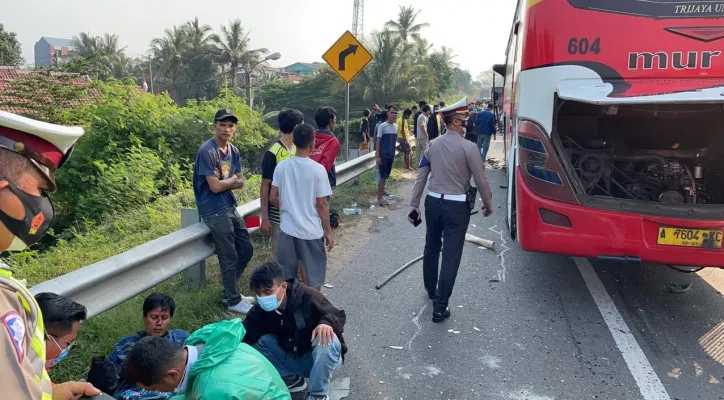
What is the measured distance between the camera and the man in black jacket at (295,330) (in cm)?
306

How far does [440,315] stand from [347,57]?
5.85 m

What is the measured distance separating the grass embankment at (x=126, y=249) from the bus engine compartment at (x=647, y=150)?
3.02m

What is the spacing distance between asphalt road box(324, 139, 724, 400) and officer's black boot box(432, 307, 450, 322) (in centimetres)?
7

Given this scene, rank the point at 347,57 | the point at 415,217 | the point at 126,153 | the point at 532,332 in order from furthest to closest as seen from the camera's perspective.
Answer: the point at 126,153
the point at 347,57
the point at 415,217
the point at 532,332

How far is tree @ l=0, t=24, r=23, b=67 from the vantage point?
141 ft

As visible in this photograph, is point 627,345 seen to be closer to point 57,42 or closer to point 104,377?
point 104,377

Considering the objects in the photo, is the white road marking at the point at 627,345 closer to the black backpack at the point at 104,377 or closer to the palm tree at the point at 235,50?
the black backpack at the point at 104,377

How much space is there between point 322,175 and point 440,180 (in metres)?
1.06

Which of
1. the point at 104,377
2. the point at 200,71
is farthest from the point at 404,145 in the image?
the point at 200,71

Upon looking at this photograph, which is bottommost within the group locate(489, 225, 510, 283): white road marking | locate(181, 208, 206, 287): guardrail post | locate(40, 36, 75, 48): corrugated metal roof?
A: locate(489, 225, 510, 283): white road marking

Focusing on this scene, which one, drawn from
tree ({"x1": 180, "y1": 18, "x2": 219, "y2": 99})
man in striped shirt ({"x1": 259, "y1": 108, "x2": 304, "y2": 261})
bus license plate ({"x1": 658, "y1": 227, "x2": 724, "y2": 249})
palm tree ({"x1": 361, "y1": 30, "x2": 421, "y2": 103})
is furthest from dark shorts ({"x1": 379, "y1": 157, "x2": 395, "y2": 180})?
tree ({"x1": 180, "y1": 18, "x2": 219, "y2": 99})

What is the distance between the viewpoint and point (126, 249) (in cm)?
552

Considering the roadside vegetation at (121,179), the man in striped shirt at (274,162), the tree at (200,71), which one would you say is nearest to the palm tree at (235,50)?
the tree at (200,71)

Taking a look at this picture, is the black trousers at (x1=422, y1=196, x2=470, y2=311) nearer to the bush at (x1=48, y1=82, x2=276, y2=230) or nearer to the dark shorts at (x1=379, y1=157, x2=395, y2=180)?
the dark shorts at (x1=379, y1=157, x2=395, y2=180)
